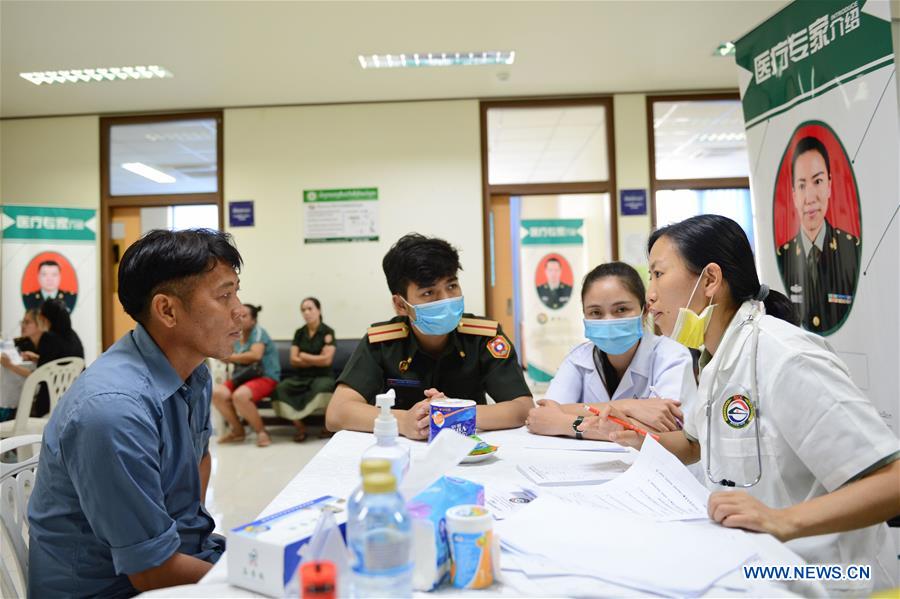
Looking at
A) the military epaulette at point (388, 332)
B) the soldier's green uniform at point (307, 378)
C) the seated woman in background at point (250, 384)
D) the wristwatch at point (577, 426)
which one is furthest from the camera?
the soldier's green uniform at point (307, 378)

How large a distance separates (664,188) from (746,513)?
17.3ft

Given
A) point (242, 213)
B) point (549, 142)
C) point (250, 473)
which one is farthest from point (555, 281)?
point (250, 473)

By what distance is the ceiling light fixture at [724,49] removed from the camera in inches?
179

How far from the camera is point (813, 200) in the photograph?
2260 millimetres

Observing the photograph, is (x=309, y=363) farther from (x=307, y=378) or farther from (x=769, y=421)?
(x=769, y=421)

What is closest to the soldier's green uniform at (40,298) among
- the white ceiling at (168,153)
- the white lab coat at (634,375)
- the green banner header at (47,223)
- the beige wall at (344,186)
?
the green banner header at (47,223)

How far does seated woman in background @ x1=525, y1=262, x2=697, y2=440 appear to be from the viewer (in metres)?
1.95

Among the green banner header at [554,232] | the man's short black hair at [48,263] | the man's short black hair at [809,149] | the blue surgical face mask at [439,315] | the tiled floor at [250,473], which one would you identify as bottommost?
the tiled floor at [250,473]

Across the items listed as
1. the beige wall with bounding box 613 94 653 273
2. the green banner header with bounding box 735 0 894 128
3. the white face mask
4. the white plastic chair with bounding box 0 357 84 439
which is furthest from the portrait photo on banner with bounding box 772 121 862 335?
the white plastic chair with bounding box 0 357 84 439

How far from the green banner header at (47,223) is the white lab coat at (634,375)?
528 centimetres

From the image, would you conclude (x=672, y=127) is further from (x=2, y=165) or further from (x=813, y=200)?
(x=2, y=165)

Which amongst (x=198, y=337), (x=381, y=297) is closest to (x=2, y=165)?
(x=381, y=297)

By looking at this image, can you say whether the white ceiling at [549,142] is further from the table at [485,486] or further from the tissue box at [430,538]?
the tissue box at [430,538]

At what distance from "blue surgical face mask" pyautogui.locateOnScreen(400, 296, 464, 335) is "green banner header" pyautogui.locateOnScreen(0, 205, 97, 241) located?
4941 mm
